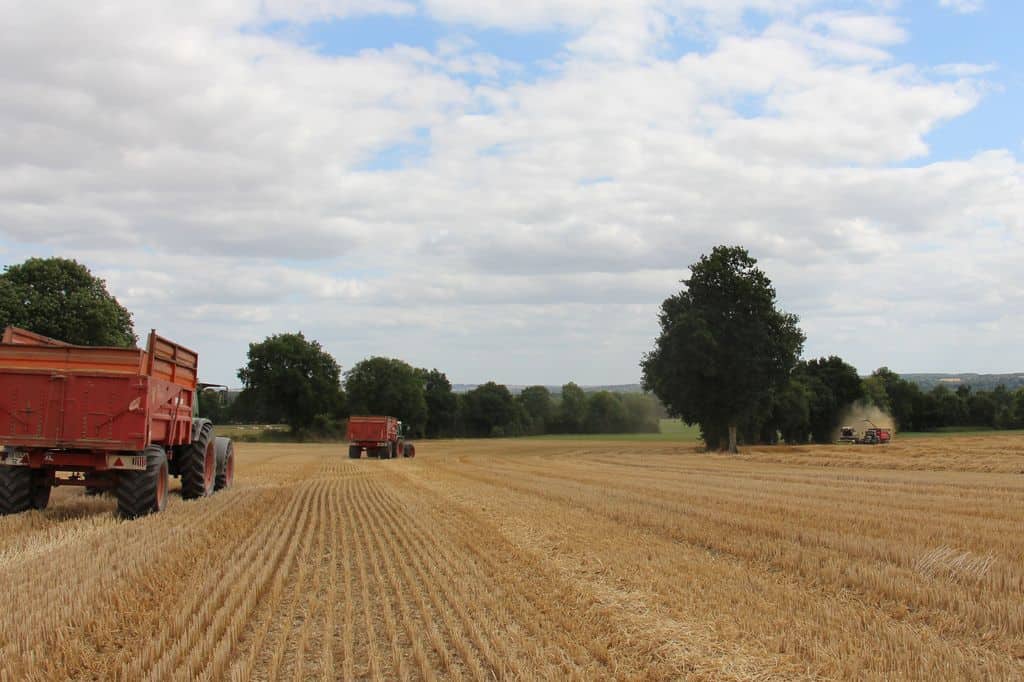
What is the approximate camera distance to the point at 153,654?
20.1ft

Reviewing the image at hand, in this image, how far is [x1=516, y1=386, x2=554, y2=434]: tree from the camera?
11425 centimetres

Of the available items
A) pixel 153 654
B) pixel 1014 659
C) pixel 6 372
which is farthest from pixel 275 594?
pixel 6 372

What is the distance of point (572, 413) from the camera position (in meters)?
118

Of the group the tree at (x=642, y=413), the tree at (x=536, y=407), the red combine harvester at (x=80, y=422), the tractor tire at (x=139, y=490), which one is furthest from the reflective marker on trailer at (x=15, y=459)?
the tree at (x=642, y=413)

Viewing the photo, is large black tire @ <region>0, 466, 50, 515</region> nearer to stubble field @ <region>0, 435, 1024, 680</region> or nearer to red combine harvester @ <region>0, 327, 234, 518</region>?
red combine harvester @ <region>0, 327, 234, 518</region>

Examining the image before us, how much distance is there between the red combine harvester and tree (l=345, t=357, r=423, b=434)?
8021 cm

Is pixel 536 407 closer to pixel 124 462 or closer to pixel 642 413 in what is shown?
pixel 642 413

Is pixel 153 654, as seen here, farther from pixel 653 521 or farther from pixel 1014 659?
pixel 653 521

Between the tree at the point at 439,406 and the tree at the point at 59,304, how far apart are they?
62.6m

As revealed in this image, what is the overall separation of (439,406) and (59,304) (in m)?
65.7

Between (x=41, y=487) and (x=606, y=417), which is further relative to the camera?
(x=606, y=417)

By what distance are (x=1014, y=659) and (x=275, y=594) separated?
616 centimetres

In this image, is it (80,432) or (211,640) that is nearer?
(211,640)

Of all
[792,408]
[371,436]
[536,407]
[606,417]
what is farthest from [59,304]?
[606,417]
